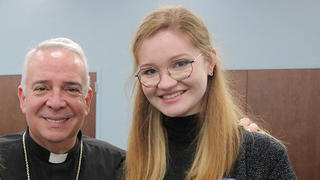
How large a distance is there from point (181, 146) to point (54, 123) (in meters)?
0.69

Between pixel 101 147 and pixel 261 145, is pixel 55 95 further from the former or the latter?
pixel 261 145

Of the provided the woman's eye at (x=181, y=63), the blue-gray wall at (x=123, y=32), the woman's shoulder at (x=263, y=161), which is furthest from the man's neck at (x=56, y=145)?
the blue-gray wall at (x=123, y=32)

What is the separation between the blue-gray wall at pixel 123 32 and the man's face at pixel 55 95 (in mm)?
1757

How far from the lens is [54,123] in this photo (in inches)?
74.5

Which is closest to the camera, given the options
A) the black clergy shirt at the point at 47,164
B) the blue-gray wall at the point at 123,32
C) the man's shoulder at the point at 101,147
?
the black clergy shirt at the point at 47,164

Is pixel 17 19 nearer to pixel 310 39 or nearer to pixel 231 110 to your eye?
pixel 310 39

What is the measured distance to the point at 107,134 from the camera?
5074 millimetres

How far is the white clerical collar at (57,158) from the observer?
2072 millimetres

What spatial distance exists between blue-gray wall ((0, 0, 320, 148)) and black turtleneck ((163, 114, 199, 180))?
200 centimetres

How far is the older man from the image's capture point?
1.86 m

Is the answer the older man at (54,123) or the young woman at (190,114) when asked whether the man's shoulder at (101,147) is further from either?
the young woman at (190,114)

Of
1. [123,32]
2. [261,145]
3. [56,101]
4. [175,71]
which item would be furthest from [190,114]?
[123,32]

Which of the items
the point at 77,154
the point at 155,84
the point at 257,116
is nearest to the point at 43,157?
the point at 77,154

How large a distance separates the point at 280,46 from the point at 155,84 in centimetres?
320
